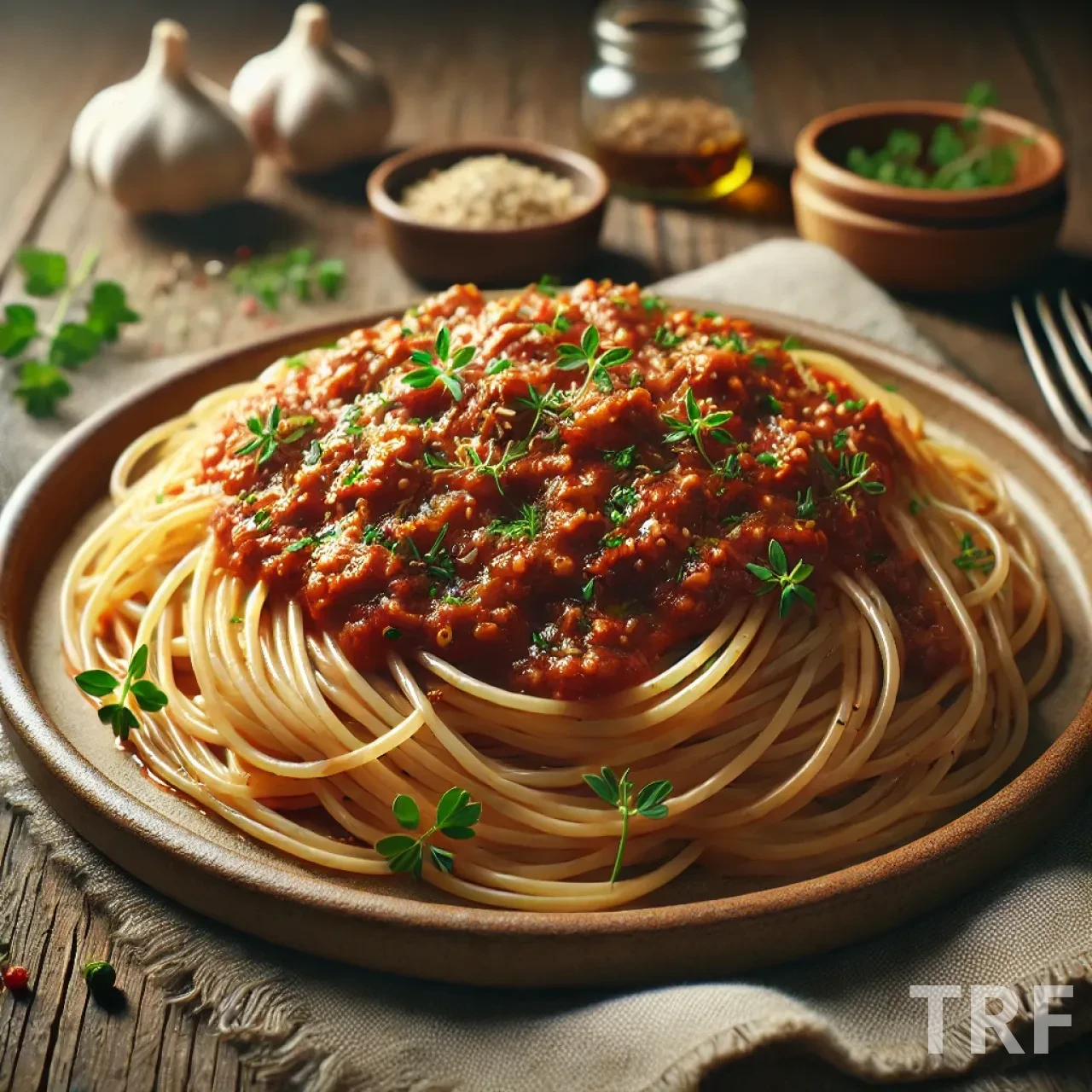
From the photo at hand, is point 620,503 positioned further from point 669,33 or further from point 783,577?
point 669,33

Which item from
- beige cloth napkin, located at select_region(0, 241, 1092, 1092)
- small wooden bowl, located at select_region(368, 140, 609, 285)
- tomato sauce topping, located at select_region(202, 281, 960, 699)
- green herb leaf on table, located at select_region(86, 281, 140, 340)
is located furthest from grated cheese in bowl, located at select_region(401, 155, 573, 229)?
beige cloth napkin, located at select_region(0, 241, 1092, 1092)

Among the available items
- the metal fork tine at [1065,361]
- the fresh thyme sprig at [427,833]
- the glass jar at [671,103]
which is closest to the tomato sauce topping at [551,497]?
the fresh thyme sprig at [427,833]

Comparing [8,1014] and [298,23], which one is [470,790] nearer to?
[8,1014]

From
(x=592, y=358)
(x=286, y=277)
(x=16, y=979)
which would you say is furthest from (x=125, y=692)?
(x=286, y=277)

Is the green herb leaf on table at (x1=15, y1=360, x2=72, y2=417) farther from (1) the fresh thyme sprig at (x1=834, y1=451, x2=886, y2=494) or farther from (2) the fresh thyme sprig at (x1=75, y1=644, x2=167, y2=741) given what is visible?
(1) the fresh thyme sprig at (x1=834, y1=451, x2=886, y2=494)

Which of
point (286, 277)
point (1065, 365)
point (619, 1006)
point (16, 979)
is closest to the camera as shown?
point (619, 1006)

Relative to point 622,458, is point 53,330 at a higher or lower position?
lower

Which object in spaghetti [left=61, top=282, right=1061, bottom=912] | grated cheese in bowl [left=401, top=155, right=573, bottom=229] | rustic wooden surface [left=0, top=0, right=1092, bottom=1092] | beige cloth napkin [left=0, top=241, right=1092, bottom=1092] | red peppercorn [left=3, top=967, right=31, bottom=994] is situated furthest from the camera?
grated cheese in bowl [left=401, top=155, right=573, bottom=229]
